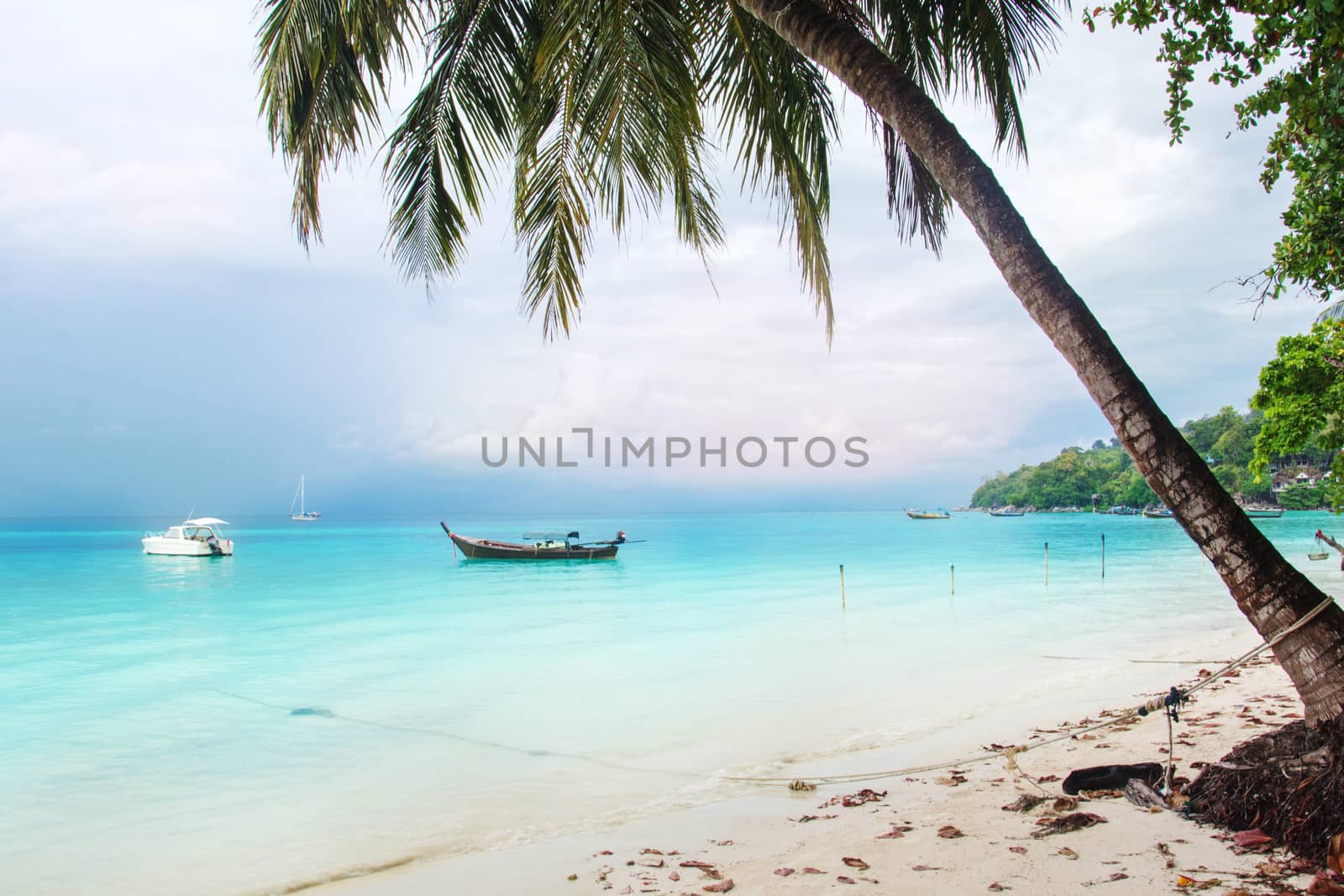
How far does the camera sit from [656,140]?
420 cm

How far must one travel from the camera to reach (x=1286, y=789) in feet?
10.6

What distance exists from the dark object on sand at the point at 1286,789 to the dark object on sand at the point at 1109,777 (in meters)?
0.58

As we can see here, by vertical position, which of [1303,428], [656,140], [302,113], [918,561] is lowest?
[918,561]

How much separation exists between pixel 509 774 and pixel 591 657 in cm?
774

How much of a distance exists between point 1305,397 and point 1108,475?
137432mm

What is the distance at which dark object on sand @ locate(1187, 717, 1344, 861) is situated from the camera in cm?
297

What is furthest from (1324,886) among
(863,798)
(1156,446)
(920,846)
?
(863,798)

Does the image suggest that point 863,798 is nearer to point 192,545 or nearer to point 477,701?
point 477,701

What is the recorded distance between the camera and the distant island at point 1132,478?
64.2 metres

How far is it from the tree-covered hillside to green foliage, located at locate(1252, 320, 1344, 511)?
6073 centimetres

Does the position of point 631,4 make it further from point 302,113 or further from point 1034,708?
point 1034,708

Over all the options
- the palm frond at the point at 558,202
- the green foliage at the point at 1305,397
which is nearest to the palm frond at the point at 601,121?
the palm frond at the point at 558,202

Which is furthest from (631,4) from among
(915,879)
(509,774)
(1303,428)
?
(1303,428)

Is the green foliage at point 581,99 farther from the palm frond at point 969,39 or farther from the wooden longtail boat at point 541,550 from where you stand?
the wooden longtail boat at point 541,550
